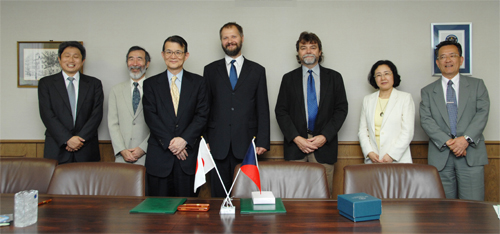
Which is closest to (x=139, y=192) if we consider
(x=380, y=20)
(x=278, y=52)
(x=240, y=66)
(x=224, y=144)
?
(x=224, y=144)

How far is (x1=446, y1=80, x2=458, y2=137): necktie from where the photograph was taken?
3.00m

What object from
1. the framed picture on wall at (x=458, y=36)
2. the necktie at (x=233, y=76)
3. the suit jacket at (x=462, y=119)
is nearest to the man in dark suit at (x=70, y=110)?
the necktie at (x=233, y=76)

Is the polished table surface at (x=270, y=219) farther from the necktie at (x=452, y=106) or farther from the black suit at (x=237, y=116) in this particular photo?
the necktie at (x=452, y=106)

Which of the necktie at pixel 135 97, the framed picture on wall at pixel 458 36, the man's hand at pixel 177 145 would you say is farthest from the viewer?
the framed picture on wall at pixel 458 36

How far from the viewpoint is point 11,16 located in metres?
3.79

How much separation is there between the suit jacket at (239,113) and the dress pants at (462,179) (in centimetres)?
174

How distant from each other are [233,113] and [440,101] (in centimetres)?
201

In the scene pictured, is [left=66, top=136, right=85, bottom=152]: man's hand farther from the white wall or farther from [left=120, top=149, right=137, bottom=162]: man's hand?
the white wall

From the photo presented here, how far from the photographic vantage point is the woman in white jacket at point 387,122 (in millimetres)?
2922

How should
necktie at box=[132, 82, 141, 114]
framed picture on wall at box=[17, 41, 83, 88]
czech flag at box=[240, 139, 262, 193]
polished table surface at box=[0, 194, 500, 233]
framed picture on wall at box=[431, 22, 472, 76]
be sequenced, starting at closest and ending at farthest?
polished table surface at box=[0, 194, 500, 233] < czech flag at box=[240, 139, 262, 193] < necktie at box=[132, 82, 141, 114] < framed picture on wall at box=[431, 22, 472, 76] < framed picture on wall at box=[17, 41, 83, 88]

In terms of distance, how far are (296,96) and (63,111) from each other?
7.53 feet

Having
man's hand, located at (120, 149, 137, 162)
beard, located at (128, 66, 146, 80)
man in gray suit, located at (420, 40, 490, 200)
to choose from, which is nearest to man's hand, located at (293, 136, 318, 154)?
man in gray suit, located at (420, 40, 490, 200)

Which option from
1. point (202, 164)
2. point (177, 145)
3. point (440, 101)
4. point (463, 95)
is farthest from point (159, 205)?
point (463, 95)

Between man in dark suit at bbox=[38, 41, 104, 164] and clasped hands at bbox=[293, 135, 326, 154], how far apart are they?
2.02 m
